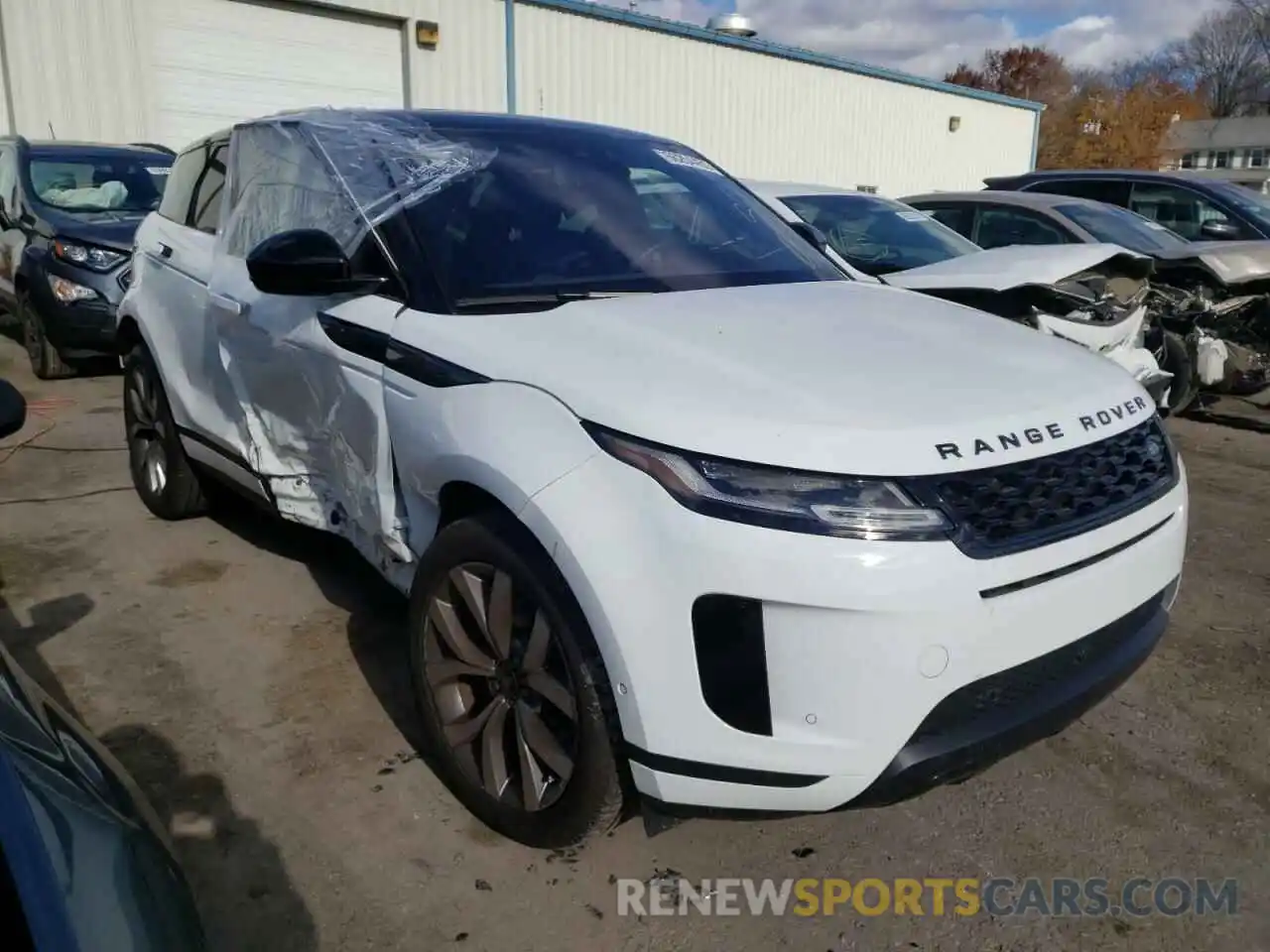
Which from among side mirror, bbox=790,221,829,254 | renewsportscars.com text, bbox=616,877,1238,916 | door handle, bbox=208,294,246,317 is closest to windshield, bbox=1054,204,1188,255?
side mirror, bbox=790,221,829,254

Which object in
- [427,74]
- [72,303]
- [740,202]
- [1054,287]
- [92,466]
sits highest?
[427,74]

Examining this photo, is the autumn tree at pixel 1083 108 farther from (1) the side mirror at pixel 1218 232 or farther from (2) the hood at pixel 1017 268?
(2) the hood at pixel 1017 268

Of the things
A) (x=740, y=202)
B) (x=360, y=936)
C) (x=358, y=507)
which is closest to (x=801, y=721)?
(x=360, y=936)

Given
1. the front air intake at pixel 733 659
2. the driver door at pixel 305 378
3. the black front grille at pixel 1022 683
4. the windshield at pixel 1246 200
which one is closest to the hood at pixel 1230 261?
the windshield at pixel 1246 200

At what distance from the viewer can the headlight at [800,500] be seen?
2.00m

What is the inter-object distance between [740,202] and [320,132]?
1441 millimetres

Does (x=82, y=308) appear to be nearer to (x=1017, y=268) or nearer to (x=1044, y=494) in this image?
Result: (x=1017, y=268)

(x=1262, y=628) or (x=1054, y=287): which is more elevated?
(x=1054, y=287)

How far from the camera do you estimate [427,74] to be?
13977 mm

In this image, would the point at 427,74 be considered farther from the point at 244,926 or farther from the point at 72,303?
the point at 244,926

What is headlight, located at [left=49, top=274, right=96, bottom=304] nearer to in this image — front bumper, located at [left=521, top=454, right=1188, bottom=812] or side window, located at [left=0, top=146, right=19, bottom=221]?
side window, located at [left=0, top=146, right=19, bottom=221]

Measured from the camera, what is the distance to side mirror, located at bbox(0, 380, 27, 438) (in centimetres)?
193

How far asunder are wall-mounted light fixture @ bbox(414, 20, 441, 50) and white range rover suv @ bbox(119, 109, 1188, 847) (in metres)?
11.5

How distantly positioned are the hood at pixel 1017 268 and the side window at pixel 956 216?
257 cm
